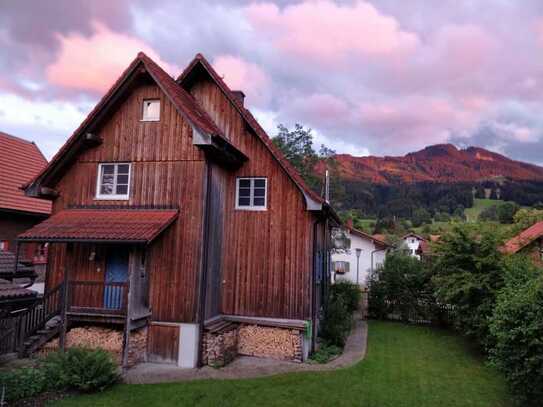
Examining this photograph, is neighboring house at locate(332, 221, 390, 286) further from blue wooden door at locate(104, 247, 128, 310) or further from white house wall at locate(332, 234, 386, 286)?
blue wooden door at locate(104, 247, 128, 310)

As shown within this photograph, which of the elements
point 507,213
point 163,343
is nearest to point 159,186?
point 163,343

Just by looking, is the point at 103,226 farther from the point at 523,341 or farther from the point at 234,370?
the point at 523,341

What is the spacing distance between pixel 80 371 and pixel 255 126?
931cm

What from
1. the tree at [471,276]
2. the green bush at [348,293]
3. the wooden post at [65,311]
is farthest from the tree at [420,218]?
the wooden post at [65,311]

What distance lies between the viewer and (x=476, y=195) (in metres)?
146

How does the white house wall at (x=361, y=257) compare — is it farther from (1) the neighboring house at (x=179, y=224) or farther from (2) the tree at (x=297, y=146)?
(1) the neighboring house at (x=179, y=224)

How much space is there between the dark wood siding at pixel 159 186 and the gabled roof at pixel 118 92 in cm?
47

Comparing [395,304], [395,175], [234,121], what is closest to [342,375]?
[234,121]

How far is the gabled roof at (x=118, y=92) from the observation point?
1277cm

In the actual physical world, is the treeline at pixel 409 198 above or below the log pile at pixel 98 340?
above

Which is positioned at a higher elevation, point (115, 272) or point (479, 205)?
point (479, 205)

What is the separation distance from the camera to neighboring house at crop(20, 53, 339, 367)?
41.5 feet

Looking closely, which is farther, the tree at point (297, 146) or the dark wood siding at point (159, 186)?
the tree at point (297, 146)

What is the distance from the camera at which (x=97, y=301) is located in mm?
13297
